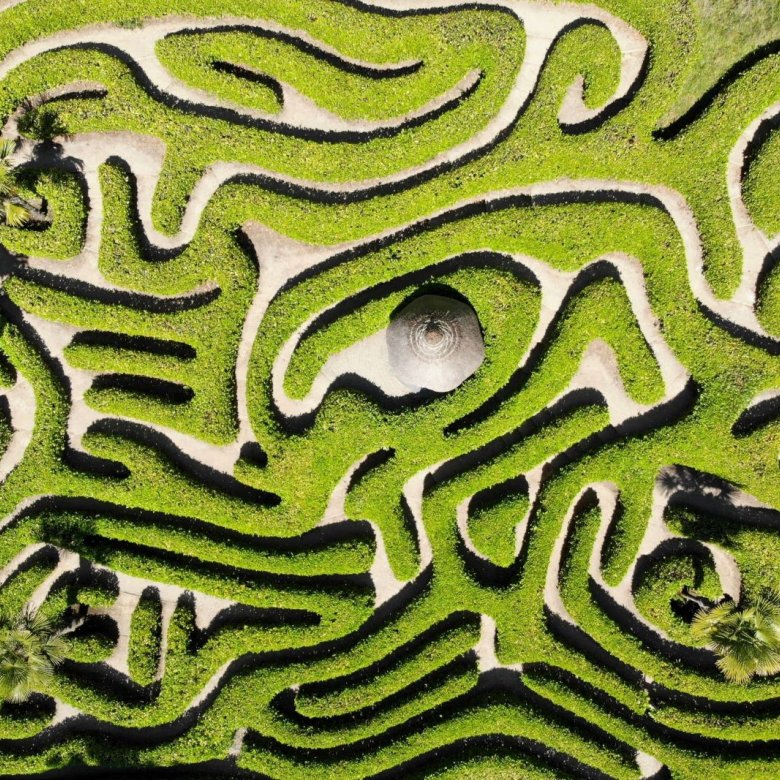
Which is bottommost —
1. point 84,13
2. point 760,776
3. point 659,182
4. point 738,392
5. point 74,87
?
point 760,776

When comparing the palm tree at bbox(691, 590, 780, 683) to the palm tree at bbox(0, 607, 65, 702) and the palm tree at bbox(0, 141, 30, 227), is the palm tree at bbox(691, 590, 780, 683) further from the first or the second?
Answer: the palm tree at bbox(0, 141, 30, 227)

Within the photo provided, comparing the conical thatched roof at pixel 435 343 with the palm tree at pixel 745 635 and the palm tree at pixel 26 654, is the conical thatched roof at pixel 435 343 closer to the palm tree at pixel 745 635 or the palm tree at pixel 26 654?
the palm tree at pixel 745 635

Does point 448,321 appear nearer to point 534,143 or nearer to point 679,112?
point 534,143

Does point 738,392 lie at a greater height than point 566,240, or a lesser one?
lesser

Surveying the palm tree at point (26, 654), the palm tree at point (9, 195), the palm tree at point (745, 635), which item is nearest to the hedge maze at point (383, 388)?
the palm tree at point (9, 195)

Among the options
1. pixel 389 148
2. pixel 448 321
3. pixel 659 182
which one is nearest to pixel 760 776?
pixel 448 321

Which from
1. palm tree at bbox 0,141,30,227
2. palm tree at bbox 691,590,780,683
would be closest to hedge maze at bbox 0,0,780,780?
palm tree at bbox 0,141,30,227
